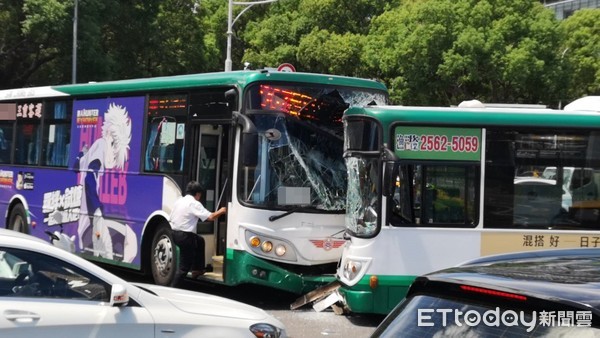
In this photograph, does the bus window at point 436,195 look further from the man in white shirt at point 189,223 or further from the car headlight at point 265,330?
the car headlight at point 265,330

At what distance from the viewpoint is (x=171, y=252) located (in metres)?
10.8

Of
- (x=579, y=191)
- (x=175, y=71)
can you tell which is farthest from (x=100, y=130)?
(x=175, y=71)

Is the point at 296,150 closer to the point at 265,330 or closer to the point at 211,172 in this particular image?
the point at 211,172

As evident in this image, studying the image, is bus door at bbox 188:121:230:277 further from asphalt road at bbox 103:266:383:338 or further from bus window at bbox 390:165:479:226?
bus window at bbox 390:165:479:226

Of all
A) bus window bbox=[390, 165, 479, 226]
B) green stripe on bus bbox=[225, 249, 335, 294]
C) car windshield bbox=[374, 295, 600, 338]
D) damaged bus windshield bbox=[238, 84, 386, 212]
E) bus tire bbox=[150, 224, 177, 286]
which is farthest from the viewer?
bus tire bbox=[150, 224, 177, 286]

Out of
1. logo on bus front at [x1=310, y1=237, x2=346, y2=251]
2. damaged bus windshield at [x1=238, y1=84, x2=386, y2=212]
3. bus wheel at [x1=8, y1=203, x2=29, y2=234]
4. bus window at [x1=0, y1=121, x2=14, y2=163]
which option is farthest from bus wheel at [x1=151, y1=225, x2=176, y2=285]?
bus window at [x1=0, y1=121, x2=14, y2=163]

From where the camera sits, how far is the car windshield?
272cm

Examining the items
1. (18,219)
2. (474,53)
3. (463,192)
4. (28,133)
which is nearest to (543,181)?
(463,192)

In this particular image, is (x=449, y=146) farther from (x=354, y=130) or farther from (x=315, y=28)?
(x=315, y=28)

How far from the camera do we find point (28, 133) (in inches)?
574

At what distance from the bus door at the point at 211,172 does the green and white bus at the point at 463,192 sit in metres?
2.40

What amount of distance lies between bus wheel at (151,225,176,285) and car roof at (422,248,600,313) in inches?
291

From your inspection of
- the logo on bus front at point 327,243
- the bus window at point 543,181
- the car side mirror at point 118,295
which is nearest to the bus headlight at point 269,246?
the logo on bus front at point 327,243

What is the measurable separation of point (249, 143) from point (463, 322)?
685 centimetres
